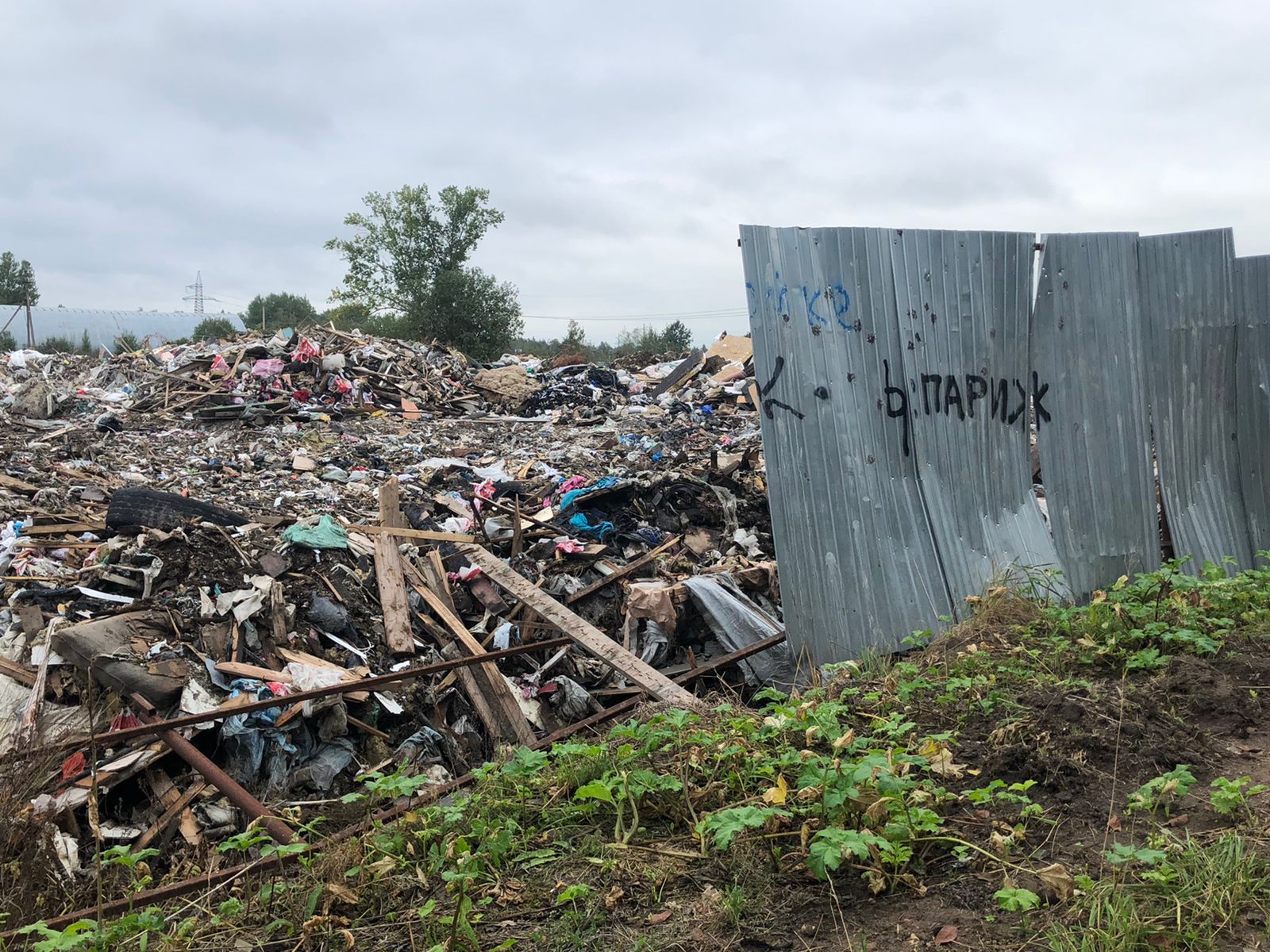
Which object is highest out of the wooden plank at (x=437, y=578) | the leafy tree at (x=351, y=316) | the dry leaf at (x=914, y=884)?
the leafy tree at (x=351, y=316)

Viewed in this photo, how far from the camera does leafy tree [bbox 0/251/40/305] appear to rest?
5244 centimetres

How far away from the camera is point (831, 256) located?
461 cm

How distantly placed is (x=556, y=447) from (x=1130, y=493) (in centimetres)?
765

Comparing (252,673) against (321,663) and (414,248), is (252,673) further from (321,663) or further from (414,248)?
(414,248)

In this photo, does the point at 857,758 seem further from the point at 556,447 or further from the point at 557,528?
the point at 556,447

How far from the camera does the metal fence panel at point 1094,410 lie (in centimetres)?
509

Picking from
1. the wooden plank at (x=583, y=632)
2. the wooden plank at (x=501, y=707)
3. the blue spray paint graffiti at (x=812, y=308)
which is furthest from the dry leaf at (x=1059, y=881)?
the wooden plank at (x=501, y=707)

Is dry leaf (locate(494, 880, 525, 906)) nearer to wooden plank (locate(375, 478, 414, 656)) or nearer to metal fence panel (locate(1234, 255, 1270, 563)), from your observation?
wooden plank (locate(375, 478, 414, 656))

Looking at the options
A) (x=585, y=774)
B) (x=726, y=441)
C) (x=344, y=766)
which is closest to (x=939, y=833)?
(x=585, y=774)

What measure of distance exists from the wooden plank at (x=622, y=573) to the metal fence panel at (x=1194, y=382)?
3.38 meters

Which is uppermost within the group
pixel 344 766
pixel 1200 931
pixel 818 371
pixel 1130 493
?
pixel 818 371

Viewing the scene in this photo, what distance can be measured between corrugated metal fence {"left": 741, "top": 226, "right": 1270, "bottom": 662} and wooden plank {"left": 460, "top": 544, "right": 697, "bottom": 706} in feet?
2.73

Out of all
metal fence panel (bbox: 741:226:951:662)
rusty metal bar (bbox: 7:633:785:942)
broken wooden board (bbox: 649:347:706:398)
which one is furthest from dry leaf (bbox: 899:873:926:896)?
broken wooden board (bbox: 649:347:706:398)

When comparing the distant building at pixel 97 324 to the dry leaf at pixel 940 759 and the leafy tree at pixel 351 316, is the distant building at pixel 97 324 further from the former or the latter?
the dry leaf at pixel 940 759
